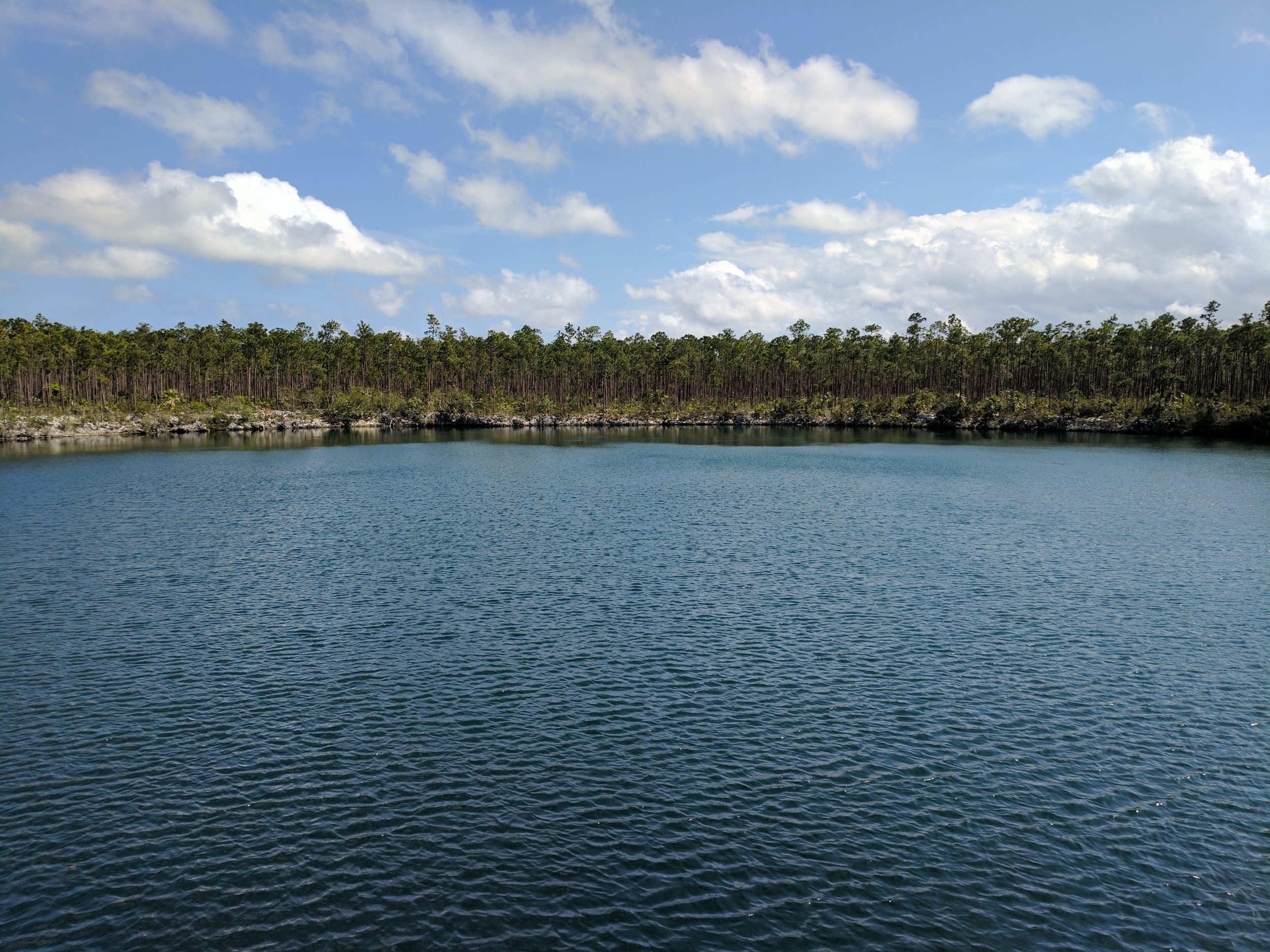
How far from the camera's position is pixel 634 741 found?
20391mm

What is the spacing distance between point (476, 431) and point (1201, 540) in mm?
143935

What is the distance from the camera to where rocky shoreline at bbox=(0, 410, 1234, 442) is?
428 ft

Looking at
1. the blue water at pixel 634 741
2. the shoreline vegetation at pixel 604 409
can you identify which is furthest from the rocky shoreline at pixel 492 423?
the blue water at pixel 634 741

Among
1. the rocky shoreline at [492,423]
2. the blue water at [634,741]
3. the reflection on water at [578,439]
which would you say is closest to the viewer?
the blue water at [634,741]

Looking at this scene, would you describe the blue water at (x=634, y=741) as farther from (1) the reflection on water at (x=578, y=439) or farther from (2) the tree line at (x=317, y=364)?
(2) the tree line at (x=317, y=364)

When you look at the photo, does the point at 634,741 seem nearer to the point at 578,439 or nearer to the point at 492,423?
the point at 578,439

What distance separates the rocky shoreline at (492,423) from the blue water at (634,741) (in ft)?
334

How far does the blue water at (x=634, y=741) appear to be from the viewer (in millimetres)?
13859

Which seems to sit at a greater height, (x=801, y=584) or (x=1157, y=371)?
(x=1157, y=371)

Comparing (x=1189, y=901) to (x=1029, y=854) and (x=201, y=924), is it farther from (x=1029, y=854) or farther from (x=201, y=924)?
(x=201, y=924)

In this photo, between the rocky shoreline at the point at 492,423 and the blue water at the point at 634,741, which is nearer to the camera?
the blue water at the point at 634,741

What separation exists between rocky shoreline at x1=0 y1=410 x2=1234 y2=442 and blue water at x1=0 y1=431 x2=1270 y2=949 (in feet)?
334

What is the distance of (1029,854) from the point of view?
1555 cm

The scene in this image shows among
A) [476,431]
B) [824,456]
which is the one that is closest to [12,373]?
[476,431]
